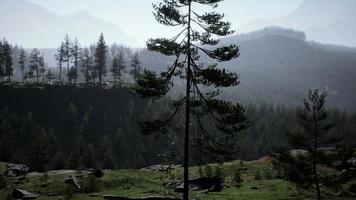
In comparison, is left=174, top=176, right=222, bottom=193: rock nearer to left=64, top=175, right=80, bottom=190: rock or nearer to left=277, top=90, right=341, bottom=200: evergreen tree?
left=277, top=90, right=341, bottom=200: evergreen tree

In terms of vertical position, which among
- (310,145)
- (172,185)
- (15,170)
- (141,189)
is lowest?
(15,170)

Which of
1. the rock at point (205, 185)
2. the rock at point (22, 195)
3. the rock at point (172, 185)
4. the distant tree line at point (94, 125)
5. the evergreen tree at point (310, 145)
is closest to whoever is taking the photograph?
the evergreen tree at point (310, 145)

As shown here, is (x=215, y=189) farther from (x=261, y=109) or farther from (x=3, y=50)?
(x=261, y=109)

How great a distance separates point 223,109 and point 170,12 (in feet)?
23.8

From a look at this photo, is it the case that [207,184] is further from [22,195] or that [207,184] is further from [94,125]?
[94,125]

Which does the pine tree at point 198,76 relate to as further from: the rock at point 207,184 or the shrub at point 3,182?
the shrub at point 3,182

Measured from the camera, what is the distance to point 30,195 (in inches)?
1592

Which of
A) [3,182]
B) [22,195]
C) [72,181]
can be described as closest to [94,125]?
[3,182]

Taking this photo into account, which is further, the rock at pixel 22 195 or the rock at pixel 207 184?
the rock at pixel 207 184

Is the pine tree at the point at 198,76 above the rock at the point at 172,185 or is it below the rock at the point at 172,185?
above

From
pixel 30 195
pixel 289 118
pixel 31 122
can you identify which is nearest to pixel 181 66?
pixel 30 195

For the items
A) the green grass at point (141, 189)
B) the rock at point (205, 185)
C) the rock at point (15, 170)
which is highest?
the rock at point (205, 185)

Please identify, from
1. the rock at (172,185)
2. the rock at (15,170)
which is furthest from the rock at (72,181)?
the rock at (15,170)

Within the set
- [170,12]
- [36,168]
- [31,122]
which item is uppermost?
[170,12]
